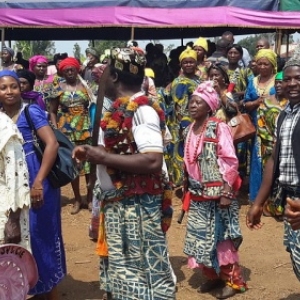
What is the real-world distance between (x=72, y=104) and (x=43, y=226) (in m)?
3.30

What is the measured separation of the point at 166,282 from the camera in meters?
3.37

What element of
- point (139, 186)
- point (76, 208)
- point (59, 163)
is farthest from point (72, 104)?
point (139, 186)

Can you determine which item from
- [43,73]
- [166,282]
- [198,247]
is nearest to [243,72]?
[43,73]

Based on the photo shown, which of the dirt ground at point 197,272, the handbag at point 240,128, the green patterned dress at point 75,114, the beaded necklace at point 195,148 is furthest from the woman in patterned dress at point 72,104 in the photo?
the beaded necklace at point 195,148

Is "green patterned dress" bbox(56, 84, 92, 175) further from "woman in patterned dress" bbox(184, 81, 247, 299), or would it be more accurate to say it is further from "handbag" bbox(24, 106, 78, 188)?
"handbag" bbox(24, 106, 78, 188)

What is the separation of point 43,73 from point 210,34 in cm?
712

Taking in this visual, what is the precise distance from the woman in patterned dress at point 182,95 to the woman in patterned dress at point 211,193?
2.91 m

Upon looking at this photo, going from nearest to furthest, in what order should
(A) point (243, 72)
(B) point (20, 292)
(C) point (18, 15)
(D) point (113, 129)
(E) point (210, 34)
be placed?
(D) point (113, 129), (B) point (20, 292), (A) point (243, 72), (C) point (18, 15), (E) point (210, 34)

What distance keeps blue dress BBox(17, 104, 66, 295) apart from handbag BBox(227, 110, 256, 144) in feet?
10.3

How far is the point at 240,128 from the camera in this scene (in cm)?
688

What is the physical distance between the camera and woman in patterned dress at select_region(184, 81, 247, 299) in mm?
4480

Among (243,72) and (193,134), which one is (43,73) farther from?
(193,134)

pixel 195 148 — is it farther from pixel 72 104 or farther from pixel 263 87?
pixel 72 104

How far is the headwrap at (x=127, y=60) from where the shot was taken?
319 cm
